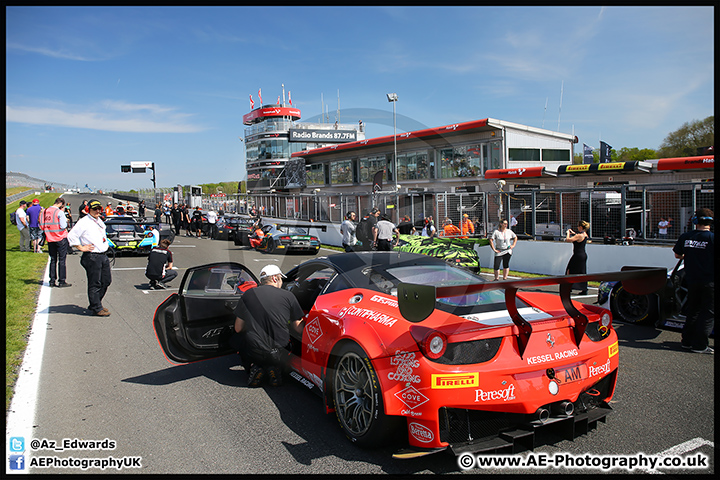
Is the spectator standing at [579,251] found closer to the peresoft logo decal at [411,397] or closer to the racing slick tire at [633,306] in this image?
the racing slick tire at [633,306]

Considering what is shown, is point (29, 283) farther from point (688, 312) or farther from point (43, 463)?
point (688, 312)

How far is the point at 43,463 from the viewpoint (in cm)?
322

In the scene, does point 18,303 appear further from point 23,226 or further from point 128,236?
point 23,226

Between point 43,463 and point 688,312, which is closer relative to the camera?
point 43,463

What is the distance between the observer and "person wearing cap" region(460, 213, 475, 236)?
A: 1596cm

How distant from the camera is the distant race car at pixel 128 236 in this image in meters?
16.0

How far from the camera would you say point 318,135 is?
5944cm

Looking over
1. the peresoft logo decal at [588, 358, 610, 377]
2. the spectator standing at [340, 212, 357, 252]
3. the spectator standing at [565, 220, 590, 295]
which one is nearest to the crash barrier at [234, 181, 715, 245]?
the spectator standing at [565, 220, 590, 295]

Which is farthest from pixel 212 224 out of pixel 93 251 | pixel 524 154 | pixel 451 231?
pixel 93 251

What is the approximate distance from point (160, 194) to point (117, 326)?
44.6m

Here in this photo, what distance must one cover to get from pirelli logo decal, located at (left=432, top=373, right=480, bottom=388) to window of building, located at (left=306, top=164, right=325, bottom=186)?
1671 inches

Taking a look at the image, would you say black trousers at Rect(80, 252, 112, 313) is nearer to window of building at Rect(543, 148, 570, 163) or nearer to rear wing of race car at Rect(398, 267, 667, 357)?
rear wing of race car at Rect(398, 267, 667, 357)

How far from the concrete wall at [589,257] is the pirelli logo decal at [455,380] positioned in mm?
9776
